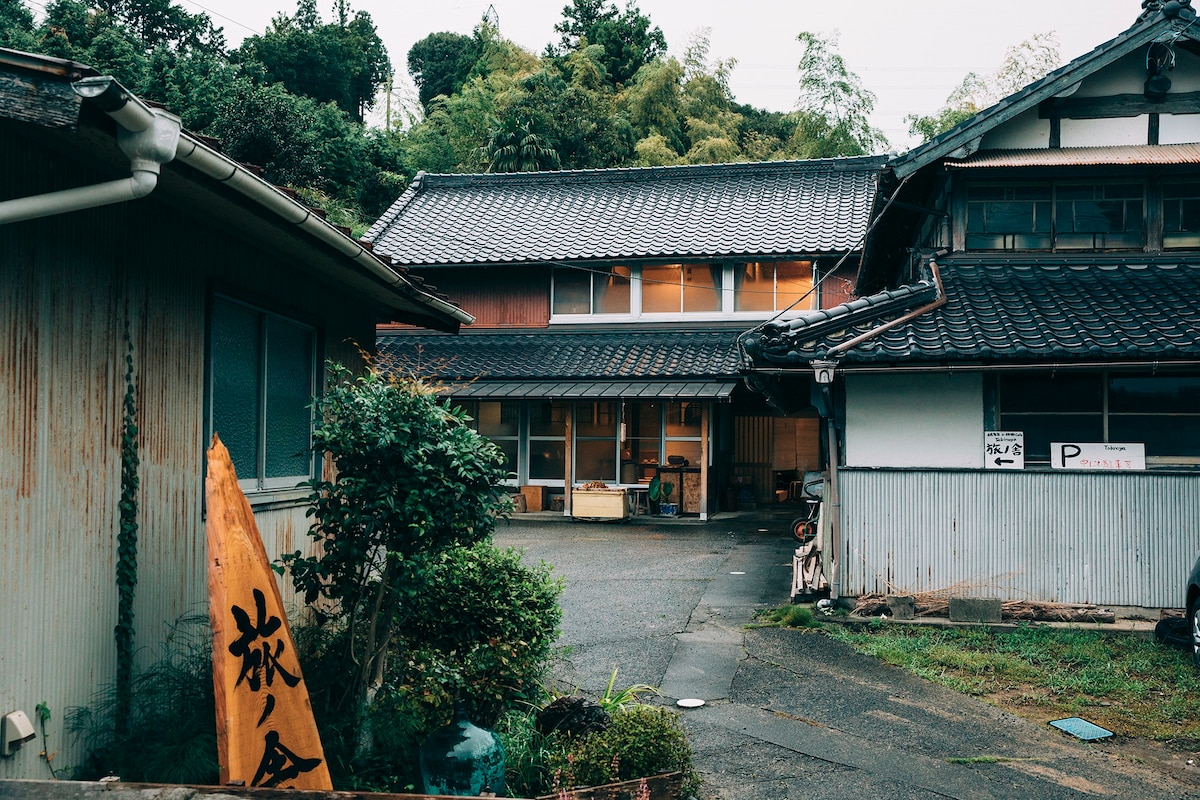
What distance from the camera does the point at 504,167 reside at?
31703 millimetres

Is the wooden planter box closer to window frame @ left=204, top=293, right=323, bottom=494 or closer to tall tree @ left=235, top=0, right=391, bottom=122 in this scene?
window frame @ left=204, top=293, right=323, bottom=494

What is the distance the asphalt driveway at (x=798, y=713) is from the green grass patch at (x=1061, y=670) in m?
0.32

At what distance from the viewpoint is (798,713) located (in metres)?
6.81

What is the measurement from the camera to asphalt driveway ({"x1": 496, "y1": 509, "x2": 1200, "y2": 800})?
546 cm

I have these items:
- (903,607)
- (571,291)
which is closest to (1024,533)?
(903,607)

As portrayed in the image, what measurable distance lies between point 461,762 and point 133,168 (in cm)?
317

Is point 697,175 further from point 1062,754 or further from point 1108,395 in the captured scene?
point 1062,754

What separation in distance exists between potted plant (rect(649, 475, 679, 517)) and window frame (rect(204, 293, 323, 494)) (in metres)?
12.8

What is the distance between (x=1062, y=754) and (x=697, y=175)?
20.5 meters

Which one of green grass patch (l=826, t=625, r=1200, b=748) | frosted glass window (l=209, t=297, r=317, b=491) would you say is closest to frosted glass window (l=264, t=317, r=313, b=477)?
frosted glass window (l=209, t=297, r=317, b=491)

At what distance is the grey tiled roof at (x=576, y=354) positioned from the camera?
19.0 m

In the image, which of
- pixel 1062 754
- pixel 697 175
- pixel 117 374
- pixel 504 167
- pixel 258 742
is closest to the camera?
pixel 258 742

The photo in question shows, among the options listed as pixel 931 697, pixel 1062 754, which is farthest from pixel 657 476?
pixel 1062 754

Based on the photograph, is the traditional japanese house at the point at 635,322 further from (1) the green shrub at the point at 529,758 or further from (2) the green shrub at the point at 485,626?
(1) the green shrub at the point at 529,758
